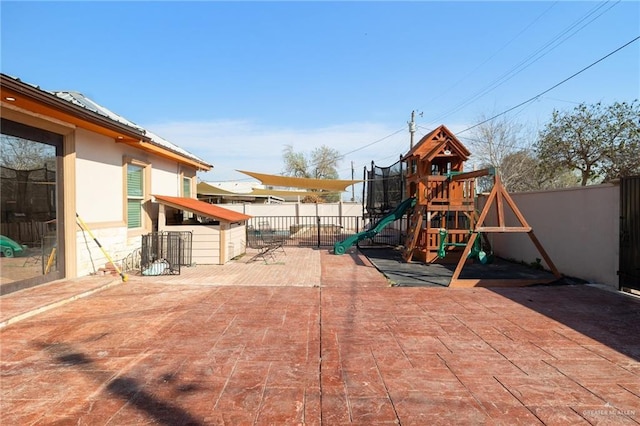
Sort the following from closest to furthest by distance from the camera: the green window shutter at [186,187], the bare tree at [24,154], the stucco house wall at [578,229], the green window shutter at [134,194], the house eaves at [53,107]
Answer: the house eaves at [53,107], the bare tree at [24,154], the stucco house wall at [578,229], the green window shutter at [134,194], the green window shutter at [186,187]

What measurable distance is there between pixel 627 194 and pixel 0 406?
8.61 m

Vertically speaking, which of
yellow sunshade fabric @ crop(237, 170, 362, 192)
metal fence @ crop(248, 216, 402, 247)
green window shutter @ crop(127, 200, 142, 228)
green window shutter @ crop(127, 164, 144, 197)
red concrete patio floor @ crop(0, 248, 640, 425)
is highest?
yellow sunshade fabric @ crop(237, 170, 362, 192)

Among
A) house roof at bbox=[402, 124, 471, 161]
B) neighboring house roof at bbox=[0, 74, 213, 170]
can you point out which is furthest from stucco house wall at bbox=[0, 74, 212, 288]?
house roof at bbox=[402, 124, 471, 161]

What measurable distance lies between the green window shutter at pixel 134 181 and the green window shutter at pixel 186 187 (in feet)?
9.99

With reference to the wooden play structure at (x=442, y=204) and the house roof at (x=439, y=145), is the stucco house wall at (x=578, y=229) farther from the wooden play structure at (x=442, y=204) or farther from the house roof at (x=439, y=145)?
the house roof at (x=439, y=145)

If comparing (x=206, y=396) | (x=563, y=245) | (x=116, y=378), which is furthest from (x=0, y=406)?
A: (x=563, y=245)

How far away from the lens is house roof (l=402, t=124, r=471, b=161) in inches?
387

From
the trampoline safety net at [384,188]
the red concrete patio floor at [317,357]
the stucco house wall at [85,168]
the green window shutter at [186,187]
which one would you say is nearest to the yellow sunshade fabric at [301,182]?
the trampoline safety net at [384,188]

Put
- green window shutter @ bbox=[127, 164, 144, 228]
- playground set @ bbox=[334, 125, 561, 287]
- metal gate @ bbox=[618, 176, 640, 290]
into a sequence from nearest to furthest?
metal gate @ bbox=[618, 176, 640, 290], green window shutter @ bbox=[127, 164, 144, 228], playground set @ bbox=[334, 125, 561, 287]

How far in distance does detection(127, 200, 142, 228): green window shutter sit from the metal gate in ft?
33.5

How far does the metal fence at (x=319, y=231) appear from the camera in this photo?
15438mm

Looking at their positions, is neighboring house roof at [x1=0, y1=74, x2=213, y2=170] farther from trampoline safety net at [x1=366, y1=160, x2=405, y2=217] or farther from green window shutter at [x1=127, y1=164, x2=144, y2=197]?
trampoline safety net at [x1=366, y1=160, x2=405, y2=217]

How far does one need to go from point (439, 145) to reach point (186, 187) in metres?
8.67

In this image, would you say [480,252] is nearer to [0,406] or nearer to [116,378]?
[116,378]
